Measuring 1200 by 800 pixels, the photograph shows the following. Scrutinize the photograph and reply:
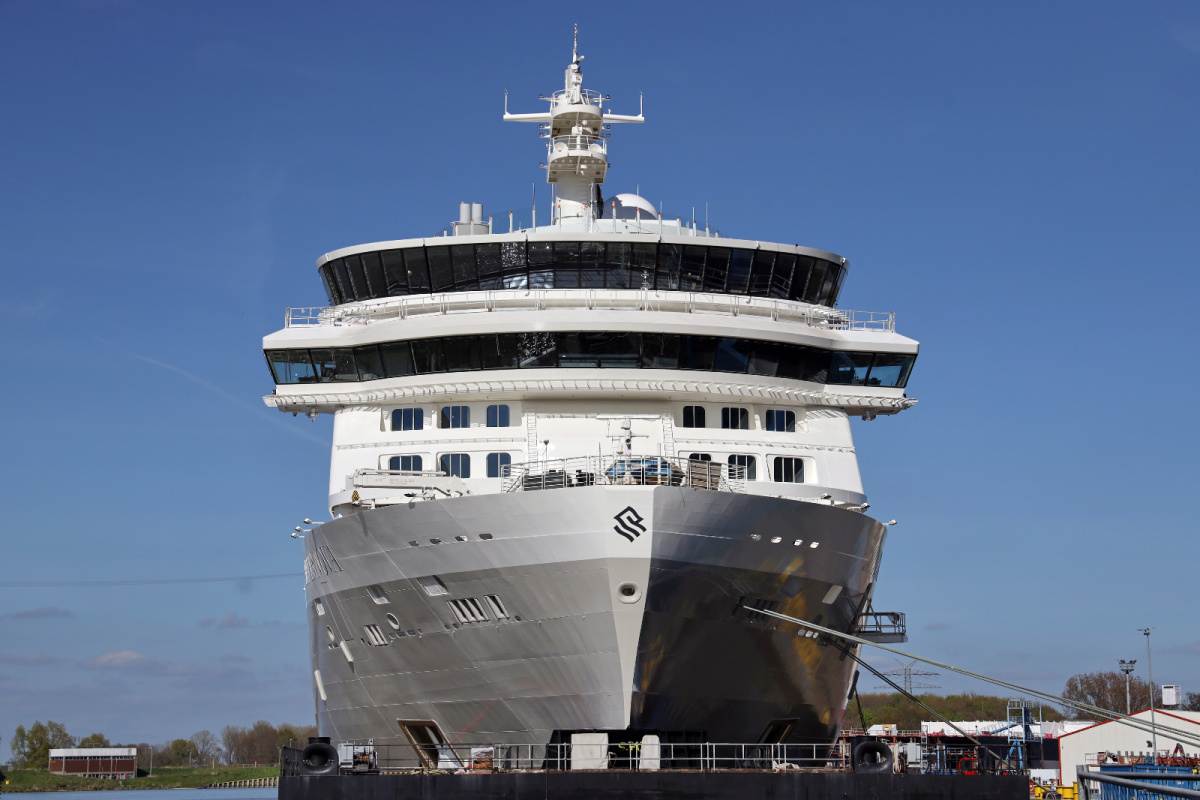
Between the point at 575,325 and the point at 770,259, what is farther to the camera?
the point at 770,259

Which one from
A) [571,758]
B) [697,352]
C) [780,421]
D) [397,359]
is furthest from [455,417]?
[571,758]

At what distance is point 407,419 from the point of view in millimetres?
27562

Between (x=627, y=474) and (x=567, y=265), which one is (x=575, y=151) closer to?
(x=567, y=265)

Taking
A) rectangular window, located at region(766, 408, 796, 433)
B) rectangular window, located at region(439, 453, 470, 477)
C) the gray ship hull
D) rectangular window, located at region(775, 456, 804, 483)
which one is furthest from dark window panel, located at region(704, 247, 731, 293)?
rectangular window, located at region(439, 453, 470, 477)

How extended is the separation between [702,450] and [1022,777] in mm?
8334

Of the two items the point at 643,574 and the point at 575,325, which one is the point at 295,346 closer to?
the point at 575,325

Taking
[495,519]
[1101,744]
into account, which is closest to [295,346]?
[495,519]

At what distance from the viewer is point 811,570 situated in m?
24.2

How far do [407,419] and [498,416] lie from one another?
2.03 m

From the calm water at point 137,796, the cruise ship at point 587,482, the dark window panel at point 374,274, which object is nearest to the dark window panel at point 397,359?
the cruise ship at point 587,482

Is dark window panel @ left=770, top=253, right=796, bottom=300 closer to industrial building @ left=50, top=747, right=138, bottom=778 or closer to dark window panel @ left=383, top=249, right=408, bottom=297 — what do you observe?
dark window panel @ left=383, top=249, right=408, bottom=297

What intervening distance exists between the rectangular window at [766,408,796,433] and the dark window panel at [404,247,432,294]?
774cm

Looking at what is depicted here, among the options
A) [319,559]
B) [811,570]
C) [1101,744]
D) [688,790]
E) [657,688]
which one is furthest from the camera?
[1101,744]

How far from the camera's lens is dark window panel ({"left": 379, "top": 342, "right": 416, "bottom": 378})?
27375 mm
